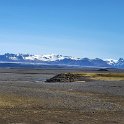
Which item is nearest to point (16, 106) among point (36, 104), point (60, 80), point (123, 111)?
point (36, 104)

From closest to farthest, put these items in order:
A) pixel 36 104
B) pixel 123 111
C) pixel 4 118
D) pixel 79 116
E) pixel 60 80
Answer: pixel 4 118 → pixel 79 116 → pixel 123 111 → pixel 36 104 → pixel 60 80

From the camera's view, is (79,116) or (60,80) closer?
(79,116)

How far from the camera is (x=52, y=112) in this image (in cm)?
3425

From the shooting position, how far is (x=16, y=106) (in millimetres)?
37156

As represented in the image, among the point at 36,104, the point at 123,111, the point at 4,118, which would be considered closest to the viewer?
the point at 4,118

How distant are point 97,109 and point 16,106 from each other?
23.9 feet

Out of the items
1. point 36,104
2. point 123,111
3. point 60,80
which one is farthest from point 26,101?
point 60,80

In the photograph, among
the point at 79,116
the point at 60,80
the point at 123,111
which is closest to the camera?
the point at 79,116

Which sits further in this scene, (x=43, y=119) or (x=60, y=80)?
(x=60, y=80)

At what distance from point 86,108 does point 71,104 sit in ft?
10.4

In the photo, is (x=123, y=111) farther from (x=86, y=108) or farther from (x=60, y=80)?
(x=60, y=80)

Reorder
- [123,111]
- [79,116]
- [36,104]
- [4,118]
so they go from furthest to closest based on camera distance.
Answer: [36,104]
[123,111]
[79,116]
[4,118]

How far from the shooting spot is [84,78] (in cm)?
9894

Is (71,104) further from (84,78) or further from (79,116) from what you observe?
(84,78)
